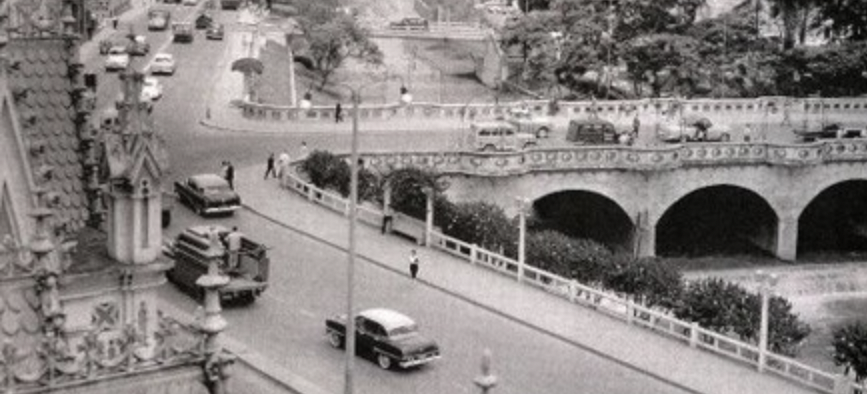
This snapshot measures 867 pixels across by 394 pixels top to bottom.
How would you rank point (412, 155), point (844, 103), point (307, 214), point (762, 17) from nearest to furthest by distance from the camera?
1. point (307, 214)
2. point (412, 155)
3. point (844, 103)
4. point (762, 17)

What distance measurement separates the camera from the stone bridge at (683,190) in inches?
2955

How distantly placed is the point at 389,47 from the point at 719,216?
159ft

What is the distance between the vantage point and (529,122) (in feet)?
277

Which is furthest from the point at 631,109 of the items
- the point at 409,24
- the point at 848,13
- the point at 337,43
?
the point at 848,13

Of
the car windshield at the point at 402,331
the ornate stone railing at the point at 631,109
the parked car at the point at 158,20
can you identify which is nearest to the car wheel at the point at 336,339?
the car windshield at the point at 402,331

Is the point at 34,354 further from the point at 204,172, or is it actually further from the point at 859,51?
the point at 859,51

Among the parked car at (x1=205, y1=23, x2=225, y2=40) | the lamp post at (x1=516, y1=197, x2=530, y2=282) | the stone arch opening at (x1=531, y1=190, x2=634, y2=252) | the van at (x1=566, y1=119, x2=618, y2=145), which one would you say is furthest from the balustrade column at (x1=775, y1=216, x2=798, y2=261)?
the parked car at (x1=205, y1=23, x2=225, y2=40)

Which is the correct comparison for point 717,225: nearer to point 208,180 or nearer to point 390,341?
point 208,180

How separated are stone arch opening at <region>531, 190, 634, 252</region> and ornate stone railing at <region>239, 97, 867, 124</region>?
671 centimetres

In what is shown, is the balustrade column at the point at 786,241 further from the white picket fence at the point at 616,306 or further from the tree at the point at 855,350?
the tree at the point at 855,350

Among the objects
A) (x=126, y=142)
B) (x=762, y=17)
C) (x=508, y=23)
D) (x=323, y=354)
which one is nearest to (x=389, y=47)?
(x=508, y=23)

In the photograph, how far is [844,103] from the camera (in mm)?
95125

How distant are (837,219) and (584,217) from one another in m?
17.8

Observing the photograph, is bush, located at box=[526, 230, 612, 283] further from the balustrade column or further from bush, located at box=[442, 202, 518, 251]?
the balustrade column
